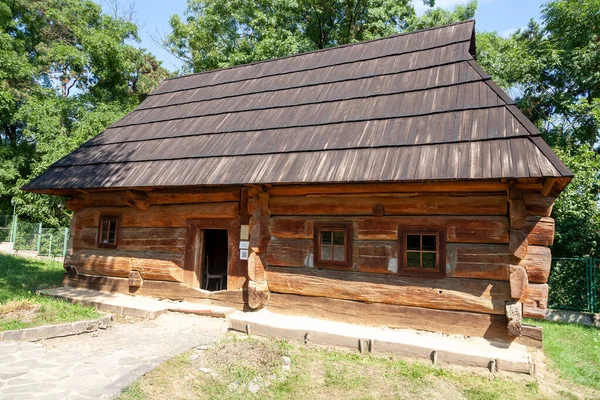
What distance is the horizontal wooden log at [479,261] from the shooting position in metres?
5.20

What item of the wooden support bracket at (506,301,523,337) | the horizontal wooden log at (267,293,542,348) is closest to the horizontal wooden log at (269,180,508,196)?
the wooden support bracket at (506,301,523,337)

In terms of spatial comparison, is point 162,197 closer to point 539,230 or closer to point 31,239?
point 539,230

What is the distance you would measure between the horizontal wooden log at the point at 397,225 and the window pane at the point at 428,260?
0.34 meters

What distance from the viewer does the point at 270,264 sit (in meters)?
6.70

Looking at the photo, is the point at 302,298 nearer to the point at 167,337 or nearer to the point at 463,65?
the point at 167,337

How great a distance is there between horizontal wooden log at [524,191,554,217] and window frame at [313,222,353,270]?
247 centimetres

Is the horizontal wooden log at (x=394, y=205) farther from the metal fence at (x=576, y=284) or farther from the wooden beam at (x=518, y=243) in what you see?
the metal fence at (x=576, y=284)

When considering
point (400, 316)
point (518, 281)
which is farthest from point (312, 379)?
point (518, 281)

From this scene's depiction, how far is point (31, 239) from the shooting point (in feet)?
53.5

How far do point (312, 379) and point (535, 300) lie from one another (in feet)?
10.2

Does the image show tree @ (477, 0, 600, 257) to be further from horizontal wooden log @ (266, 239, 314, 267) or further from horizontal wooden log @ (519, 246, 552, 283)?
horizontal wooden log @ (266, 239, 314, 267)

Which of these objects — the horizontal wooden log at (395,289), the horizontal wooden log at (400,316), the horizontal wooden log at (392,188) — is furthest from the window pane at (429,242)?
the horizontal wooden log at (400,316)

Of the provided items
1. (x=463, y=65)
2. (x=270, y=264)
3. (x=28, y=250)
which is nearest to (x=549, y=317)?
(x=463, y=65)

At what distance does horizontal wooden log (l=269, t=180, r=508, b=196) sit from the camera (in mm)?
5301
